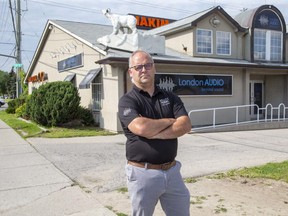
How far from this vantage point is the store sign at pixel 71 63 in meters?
17.1

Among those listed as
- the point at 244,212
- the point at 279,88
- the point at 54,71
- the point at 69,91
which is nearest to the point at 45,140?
the point at 69,91

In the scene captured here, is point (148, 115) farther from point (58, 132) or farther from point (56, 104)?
point (56, 104)

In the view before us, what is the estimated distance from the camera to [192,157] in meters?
8.67

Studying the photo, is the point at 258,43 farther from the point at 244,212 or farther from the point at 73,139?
the point at 244,212

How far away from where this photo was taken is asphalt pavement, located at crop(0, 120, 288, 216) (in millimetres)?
5162

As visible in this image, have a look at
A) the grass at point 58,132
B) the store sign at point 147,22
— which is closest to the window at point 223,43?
the grass at point 58,132

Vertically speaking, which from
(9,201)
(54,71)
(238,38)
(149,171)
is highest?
(238,38)

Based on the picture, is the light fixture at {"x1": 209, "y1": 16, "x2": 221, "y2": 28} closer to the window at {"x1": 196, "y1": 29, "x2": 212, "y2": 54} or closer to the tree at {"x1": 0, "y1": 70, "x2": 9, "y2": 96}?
the window at {"x1": 196, "y1": 29, "x2": 212, "y2": 54}

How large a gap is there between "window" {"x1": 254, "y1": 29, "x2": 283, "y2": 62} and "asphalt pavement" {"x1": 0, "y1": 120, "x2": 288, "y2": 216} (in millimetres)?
6501

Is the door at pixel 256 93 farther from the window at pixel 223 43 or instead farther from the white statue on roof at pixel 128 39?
the white statue on roof at pixel 128 39

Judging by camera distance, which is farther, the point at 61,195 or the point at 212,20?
the point at 212,20

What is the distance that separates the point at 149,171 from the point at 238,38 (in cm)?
1629

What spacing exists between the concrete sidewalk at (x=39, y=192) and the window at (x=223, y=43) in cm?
1155

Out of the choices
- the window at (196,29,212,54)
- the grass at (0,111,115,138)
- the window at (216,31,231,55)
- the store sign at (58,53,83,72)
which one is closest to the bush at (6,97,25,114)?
the store sign at (58,53,83,72)
